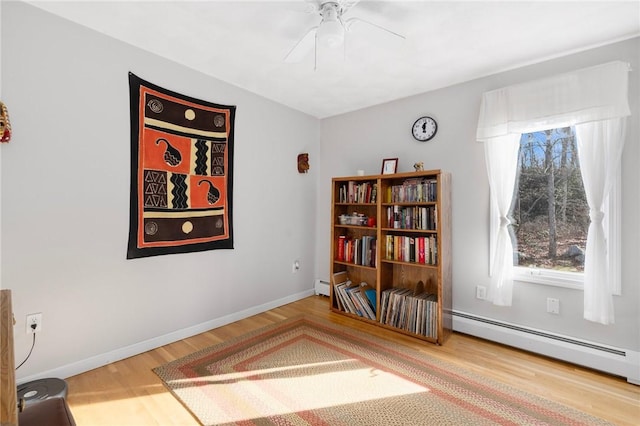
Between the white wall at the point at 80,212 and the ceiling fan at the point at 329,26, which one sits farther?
the white wall at the point at 80,212

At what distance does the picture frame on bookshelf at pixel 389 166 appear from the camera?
318 cm

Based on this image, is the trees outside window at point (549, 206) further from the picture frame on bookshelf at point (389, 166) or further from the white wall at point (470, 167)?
the picture frame on bookshelf at point (389, 166)

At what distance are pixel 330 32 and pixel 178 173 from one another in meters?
1.66

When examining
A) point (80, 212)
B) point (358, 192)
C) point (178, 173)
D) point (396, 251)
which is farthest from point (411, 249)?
point (80, 212)

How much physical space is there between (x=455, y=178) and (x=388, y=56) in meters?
1.29

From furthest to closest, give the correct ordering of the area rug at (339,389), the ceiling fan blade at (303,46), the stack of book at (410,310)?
the stack of book at (410,310) → the ceiling fan blade at (303,46) → the area rug at (339,389)

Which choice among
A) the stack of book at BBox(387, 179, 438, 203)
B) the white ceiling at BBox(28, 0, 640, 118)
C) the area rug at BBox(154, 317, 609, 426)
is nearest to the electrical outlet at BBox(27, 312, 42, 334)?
the area rug at BBox(154, 317, 609, 426)

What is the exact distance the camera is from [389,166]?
322cm

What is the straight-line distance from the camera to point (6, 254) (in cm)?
178

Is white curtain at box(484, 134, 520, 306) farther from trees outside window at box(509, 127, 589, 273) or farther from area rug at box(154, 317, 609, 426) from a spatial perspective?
area rug at box(154, 317, 609, 426)

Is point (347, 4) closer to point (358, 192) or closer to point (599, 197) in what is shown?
point (358, 192)

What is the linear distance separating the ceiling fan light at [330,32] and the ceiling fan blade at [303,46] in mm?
57

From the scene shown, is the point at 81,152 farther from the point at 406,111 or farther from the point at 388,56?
the point at 406,111

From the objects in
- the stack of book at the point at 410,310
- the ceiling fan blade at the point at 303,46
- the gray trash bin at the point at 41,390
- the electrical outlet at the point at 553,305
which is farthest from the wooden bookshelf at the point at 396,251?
the gray trash bin at the point at 41,390
